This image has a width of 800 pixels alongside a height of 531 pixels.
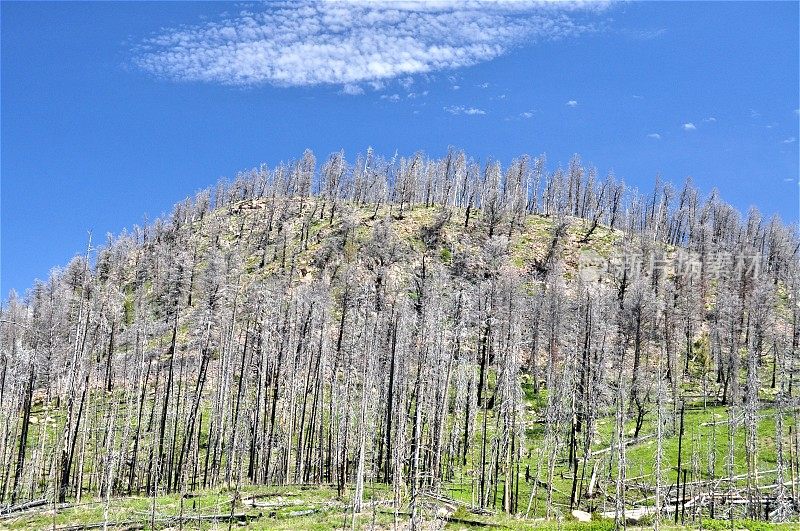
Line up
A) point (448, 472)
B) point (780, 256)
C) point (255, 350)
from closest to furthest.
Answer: point (448, 472), point (255, 350), point (780, 256)

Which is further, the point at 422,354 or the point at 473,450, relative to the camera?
the point at 473,450

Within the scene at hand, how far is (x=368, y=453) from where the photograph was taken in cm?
5259

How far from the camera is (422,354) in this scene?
4544 centimetres

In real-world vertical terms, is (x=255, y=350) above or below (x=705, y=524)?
above

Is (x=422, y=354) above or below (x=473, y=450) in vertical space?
above

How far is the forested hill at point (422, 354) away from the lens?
43.4 m

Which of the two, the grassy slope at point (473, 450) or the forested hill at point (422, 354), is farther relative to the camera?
the forested hill at point (422, 354)

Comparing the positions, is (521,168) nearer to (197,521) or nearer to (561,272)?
(561,272)

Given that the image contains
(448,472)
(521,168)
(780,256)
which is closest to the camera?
(448,472)

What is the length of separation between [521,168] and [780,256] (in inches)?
2398

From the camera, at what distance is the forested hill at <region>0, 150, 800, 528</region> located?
43.4 meters

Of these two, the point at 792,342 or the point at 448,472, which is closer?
the point at 448,472

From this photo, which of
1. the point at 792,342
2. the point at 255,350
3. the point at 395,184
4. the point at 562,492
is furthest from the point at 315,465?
the point at 395,184

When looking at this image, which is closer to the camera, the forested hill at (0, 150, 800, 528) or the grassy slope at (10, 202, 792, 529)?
the grassy slope at (10, 202, 792, 529)
